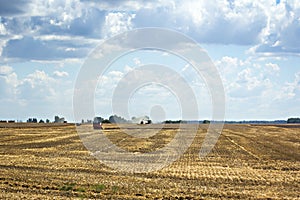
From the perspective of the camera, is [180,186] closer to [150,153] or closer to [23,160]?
[23,160]

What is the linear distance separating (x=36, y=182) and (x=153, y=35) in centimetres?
2105

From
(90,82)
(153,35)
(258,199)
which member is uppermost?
(153,35)

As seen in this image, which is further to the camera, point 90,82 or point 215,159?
point 215,159

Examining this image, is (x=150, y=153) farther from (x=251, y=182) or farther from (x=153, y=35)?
(x=251, y=182)

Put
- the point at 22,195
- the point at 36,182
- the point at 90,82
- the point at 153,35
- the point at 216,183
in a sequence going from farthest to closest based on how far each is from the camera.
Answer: the point at 153,35 < the point at 90,82 < the point at 216,183 < the point at 36,182 < the point at 22,195

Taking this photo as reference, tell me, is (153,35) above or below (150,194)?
above

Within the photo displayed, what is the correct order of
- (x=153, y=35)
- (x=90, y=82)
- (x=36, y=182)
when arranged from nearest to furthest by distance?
1. (x=36, y=182)
2. (x=90, y=82)
3. (x=153, y=35)

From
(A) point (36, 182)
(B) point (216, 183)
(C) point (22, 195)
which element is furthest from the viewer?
(B) point (216, 183)

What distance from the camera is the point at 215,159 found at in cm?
3859

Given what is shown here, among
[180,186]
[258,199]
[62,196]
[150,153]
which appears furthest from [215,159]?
[62,196]

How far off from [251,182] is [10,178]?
37.3ft

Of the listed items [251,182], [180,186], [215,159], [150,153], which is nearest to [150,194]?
[180,186]

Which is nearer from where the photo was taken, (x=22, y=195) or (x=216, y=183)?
(x=22, y=195)

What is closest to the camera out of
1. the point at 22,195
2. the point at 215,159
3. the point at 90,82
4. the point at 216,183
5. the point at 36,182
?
the point at 22,195
